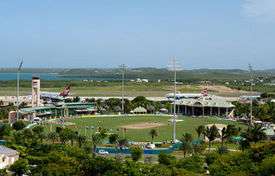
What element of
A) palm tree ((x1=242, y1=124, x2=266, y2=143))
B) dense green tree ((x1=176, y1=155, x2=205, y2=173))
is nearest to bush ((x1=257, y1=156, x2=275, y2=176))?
dense green tree ((x1=176, y1=155, x2=205, y2=173))

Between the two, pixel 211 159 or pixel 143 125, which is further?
pixel 143 125

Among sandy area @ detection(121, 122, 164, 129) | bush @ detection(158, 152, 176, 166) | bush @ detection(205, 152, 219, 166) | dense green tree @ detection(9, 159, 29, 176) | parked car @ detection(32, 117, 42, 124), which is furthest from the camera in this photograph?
parked car @ detection(32, 117, 42, 124)

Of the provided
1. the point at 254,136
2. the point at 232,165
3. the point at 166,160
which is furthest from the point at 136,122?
the point at 232,165

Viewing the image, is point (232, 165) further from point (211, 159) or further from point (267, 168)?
point (211, 159)

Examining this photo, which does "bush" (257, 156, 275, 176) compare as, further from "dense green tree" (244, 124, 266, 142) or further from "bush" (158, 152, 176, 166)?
"dense green tree" (244, 124, 266, 142)

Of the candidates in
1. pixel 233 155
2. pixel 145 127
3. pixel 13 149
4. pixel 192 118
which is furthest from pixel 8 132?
pixel 192 118

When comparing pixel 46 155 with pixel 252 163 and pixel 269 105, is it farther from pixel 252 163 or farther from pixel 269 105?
pixel 269 105

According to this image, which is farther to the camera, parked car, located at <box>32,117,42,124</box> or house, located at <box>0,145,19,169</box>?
parked car, located at <box>32,117,42,124</box>
